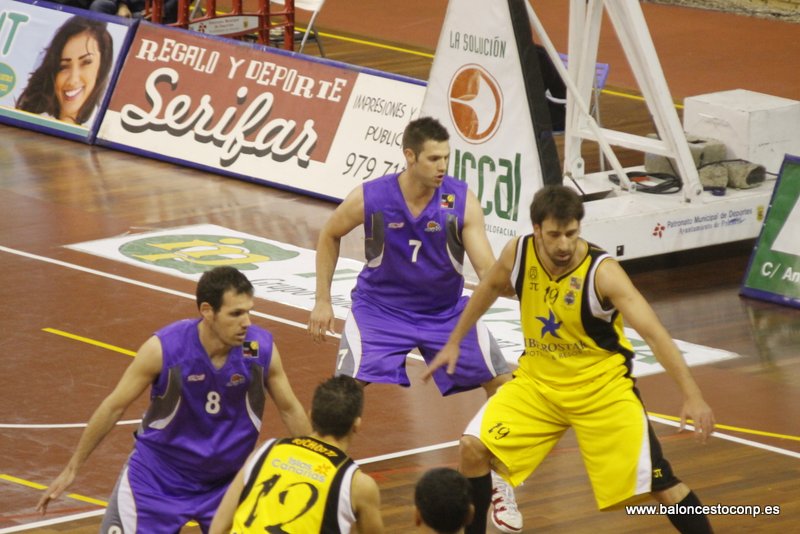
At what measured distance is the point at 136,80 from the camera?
56.6 feet

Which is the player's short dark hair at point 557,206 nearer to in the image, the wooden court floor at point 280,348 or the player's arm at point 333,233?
the player's arm at point 333,233

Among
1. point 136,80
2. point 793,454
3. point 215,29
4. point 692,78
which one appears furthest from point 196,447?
point 692,78

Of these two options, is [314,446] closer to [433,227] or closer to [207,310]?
[207,310]

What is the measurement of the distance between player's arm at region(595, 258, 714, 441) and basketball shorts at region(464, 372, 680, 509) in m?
0.35

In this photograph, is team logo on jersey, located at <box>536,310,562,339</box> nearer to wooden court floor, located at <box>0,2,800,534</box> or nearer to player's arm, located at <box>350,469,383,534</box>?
wooden court floor, located at <box>0,2,800,534</box>

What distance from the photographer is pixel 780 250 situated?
12.6 meters

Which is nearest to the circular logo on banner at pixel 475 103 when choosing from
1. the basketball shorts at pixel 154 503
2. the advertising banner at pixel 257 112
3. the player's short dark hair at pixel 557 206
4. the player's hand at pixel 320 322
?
the advertising banner at pixel 257 112

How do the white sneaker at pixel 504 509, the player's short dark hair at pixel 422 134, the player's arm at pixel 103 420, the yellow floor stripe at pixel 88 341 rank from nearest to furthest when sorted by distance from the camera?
the player's arm at pixel 103 420 < the white sneaker at pixel 504 509 < the player's short dark hair at pixel 422 134 < the yellow floor stripe at pixel 88 341

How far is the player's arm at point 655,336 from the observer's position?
6605mm

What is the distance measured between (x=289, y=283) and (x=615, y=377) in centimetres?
596

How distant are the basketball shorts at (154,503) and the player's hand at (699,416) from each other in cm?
201

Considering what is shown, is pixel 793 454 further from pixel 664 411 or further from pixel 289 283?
pixel 289 283

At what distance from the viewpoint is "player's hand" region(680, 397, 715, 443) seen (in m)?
6.57

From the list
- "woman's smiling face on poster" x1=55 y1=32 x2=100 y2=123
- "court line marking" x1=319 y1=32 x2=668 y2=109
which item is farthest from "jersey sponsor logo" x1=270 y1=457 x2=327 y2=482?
"court line marking" x1=319 y1=32 x2=668 y2=109
